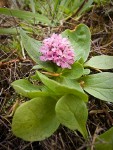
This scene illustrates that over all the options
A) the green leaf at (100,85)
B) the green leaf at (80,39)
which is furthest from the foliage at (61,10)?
the green leaf at (100,85)

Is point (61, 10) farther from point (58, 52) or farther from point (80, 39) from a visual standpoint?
point (58, 52)

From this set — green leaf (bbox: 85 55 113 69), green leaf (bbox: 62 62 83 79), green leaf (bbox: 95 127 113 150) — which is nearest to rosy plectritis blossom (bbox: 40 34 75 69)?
green leaf (bbox: 62 62 83 79)

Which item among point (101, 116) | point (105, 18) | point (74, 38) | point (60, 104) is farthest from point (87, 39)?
point (105, 18)

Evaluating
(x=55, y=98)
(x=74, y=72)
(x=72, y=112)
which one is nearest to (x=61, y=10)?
(x=74, y=72)

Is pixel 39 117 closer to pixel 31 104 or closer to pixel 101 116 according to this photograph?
pixel 31 104

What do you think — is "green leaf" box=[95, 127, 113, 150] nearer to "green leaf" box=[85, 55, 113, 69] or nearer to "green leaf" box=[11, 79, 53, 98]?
"green leaf" box=[11, 79, 53, 98]

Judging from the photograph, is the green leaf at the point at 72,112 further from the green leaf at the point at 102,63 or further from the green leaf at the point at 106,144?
the green leaf at the point at 102,63
